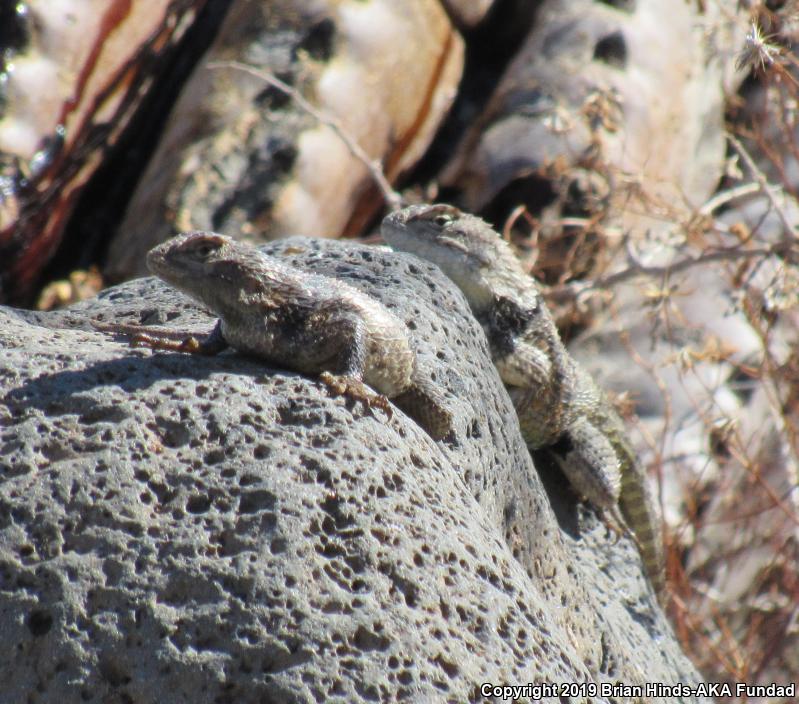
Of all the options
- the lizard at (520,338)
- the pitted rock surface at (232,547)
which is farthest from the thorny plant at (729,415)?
the pitted rock surface at (232,547)

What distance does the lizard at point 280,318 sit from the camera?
9.43ft

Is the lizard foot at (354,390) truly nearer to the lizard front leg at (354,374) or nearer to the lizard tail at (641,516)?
the lizard front leg at (354,374)

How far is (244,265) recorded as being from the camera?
115 inches

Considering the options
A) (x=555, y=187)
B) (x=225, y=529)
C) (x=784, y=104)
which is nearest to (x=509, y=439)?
(x=225, y=529)

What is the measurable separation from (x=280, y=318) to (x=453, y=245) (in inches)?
69.7

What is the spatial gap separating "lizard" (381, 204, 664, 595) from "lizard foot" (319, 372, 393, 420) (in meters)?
1.80

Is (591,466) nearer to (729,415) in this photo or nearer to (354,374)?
(729,415)

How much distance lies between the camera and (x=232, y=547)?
2346 mm

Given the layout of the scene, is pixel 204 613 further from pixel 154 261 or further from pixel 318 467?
pixel 154 261

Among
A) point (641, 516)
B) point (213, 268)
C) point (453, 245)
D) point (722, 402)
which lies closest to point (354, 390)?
point (213, 268)

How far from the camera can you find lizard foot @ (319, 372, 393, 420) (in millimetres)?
2725

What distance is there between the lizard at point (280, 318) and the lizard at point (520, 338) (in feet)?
5.09

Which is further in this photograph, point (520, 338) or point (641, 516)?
point (641, 516)

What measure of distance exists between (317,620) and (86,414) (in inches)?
29.1
